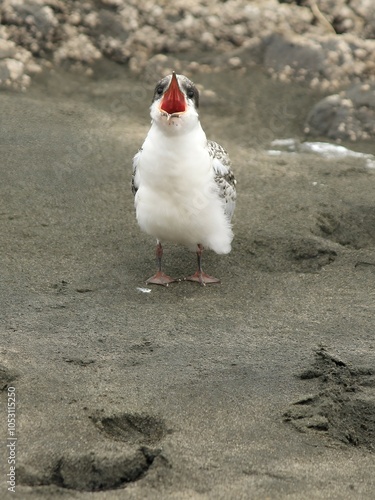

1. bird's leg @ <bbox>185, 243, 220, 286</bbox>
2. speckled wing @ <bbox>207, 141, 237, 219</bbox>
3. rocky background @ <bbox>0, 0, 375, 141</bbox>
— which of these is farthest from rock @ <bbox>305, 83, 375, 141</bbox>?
bird's leg @ <bbox>185, 243, 220, 286</bbox>

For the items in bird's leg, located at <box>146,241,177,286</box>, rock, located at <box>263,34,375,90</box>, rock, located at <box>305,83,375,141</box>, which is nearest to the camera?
bird's leg, located at <box>146,241,177,286</box>

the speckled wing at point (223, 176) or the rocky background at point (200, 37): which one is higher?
the rocky background at point (200, 37)

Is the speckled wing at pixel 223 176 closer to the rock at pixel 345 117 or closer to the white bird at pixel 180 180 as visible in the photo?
the white bird at pixel 180 180

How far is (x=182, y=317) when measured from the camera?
516cm

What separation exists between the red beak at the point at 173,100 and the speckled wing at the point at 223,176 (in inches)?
17.6

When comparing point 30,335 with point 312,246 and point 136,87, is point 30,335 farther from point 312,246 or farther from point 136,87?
point 136,87

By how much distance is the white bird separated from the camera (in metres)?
5.45

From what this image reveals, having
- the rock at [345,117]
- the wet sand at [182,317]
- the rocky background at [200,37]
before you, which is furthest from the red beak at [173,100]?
the rocky background at [200,37]

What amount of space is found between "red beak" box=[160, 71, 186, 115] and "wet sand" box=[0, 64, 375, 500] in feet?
3.43

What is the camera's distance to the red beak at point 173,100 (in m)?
5.35

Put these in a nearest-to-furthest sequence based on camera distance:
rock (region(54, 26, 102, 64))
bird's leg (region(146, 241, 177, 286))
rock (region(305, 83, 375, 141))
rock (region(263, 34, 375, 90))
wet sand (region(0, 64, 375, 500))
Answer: wet sand (region(0, 64, 375, 500)) < bird's leg (region(146, 241, 177, 286)) < rock (region(305, 83, 375, 141)) < rock (region(263, 34, 375, 90)) < rock (region(54, 26, 102, 64))

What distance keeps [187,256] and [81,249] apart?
728 mm

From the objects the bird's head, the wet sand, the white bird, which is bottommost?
the wet sand

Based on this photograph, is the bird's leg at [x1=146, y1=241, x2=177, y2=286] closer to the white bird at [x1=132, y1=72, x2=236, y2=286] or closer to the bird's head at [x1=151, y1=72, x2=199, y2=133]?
the white bird at [x1=132, y1=72, x2=236, y2=286]
